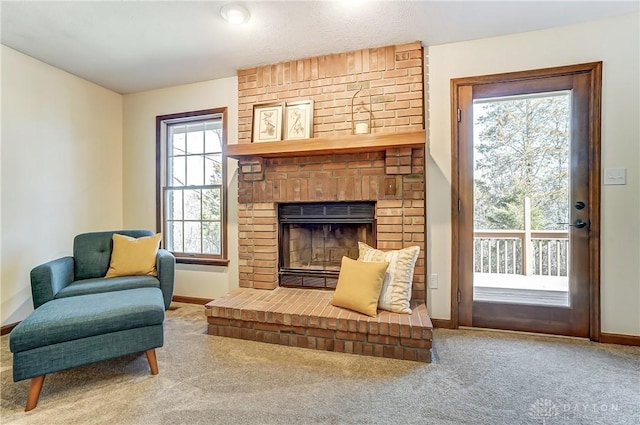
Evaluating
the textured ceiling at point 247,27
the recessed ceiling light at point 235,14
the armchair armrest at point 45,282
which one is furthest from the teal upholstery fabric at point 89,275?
the recessed ceiling light at point 235,14

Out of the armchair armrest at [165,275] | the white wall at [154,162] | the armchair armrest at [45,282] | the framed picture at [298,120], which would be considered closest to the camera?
the armchair armrest at [45,282]

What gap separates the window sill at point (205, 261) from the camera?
10.2 feet

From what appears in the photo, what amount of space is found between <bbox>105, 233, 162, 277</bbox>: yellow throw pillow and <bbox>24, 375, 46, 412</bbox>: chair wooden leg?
3.70 ft

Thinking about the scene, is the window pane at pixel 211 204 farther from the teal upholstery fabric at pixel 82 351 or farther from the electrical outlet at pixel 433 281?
the electrical outlet at pixel 433 281

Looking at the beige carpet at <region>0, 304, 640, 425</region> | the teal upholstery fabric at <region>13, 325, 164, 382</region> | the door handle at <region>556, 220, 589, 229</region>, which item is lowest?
the beige carpet at <region>0, 304, 640, 425</region>

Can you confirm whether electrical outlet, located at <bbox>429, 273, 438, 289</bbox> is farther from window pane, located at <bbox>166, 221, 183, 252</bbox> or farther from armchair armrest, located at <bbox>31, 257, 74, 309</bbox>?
armchair armrest, located at <bbox>31, 257, 74, 309</bbox>

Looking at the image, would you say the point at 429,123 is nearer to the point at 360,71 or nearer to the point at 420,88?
the point at 420,88

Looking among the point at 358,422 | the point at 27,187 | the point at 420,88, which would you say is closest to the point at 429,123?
the point at 420,88

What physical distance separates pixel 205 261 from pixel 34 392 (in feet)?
5.64

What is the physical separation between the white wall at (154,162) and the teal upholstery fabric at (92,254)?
0.75 metres

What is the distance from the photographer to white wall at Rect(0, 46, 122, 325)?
2514mm

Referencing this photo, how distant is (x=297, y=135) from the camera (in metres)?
2.73

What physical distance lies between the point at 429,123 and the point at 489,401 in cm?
202

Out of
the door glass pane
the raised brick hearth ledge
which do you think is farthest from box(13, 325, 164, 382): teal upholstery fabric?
the door glass pane
